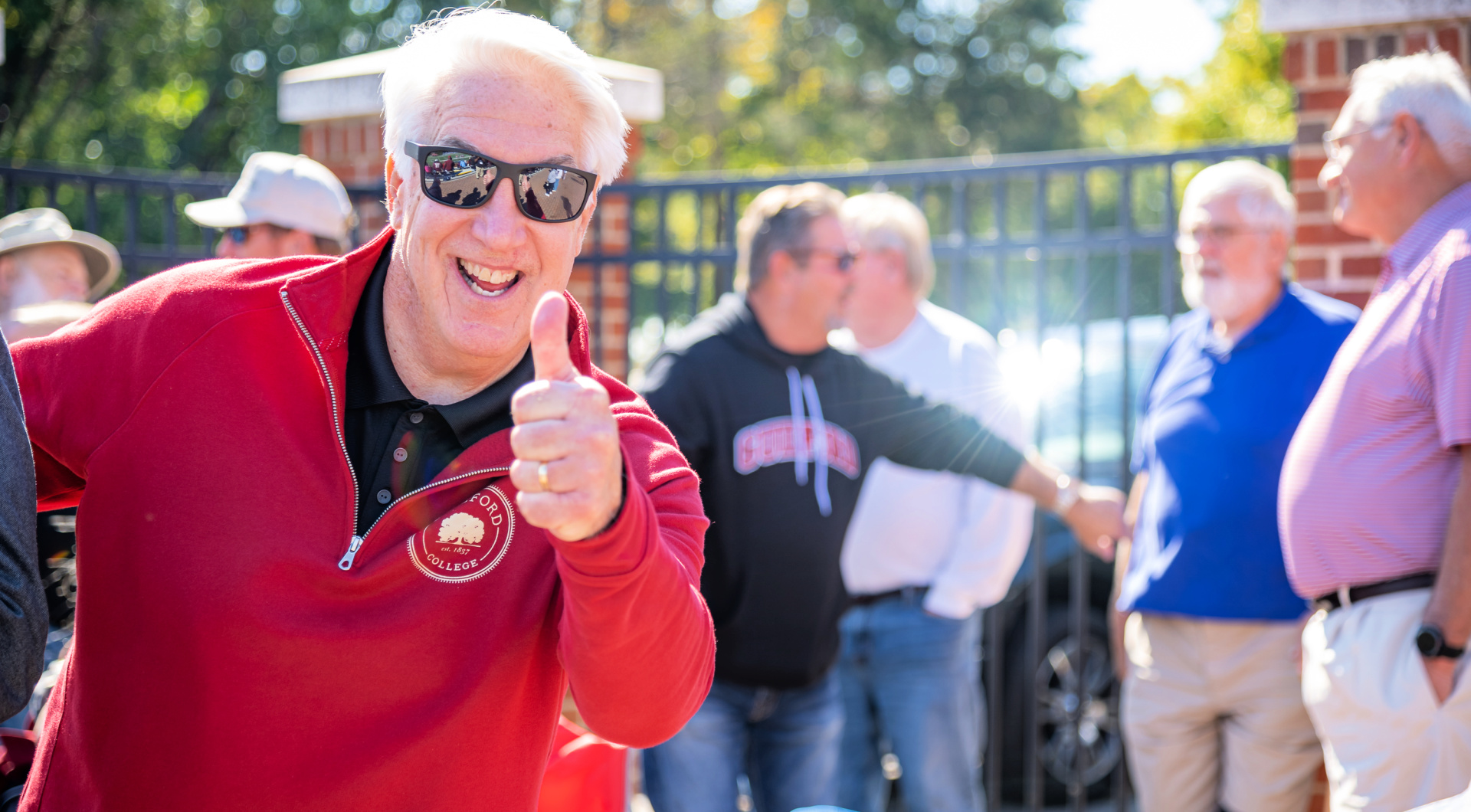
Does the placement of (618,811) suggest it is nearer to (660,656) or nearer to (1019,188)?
(660,656)

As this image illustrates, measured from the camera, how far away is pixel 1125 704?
343 centimetres

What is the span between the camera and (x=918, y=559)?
151 inches

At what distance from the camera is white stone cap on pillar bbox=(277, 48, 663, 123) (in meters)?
4.67

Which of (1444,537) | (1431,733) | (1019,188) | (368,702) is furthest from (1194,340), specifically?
(1019,188)

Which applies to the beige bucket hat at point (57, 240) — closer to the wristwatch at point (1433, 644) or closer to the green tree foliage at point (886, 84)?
the wristwatch at point (1433, 644)

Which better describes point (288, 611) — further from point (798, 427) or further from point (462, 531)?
point (798, 427)

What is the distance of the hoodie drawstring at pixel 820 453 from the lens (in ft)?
10.4

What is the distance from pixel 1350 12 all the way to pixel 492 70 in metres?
2.92

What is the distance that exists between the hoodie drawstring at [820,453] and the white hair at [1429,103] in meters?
1.52

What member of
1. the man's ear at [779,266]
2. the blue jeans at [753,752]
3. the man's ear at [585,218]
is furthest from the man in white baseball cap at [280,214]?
the man's ear at [585,218]

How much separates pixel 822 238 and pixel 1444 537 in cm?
169

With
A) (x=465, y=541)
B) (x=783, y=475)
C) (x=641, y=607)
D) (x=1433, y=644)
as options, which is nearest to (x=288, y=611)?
(x=465, y=541)

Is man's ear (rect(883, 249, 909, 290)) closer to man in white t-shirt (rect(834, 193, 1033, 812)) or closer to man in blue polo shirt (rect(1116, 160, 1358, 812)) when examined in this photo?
man in white t-shirt (rect(834, 193, 1033, 812))

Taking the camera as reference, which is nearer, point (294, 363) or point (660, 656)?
point (660, 656)
